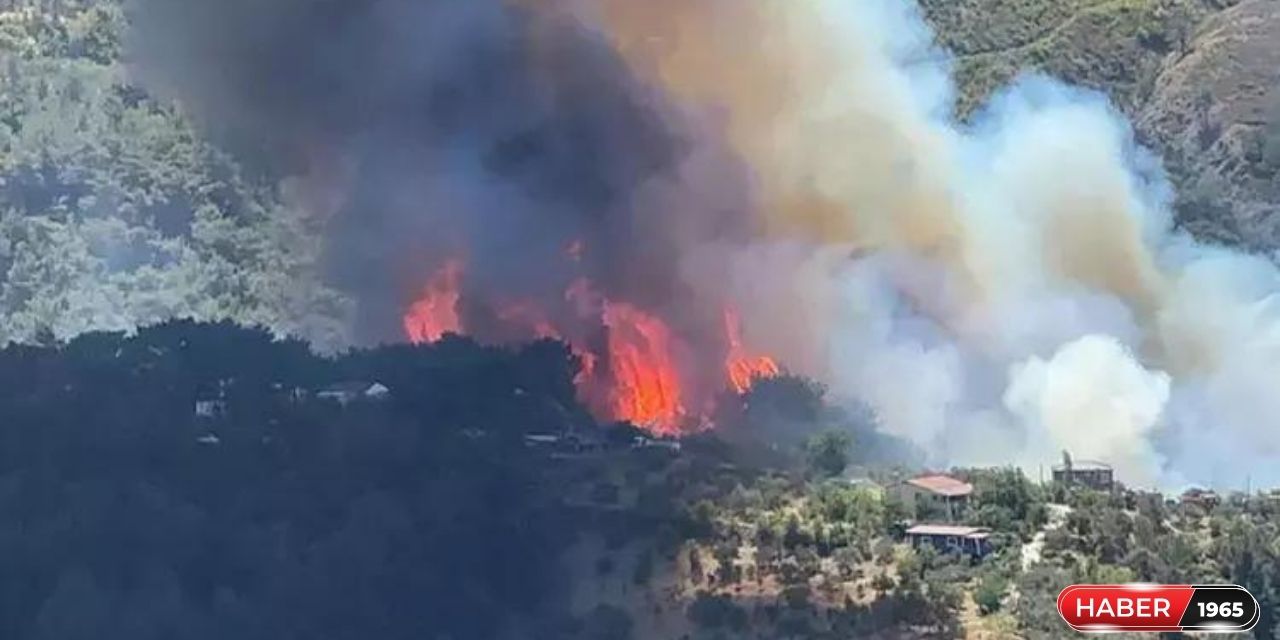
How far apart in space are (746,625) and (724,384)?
12899mm

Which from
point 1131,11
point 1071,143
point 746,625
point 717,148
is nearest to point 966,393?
point 717,148

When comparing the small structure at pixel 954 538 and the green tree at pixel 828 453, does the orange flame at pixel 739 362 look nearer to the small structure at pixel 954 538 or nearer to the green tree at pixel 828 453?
the green tree at pixel 828 453

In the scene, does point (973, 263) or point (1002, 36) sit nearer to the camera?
point (973, 263)

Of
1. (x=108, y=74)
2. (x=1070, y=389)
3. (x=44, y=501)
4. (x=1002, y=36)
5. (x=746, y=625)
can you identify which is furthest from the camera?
(x=1002, y=36)

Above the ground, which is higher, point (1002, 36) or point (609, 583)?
point (1002, 36)

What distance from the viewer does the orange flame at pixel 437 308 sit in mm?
44562

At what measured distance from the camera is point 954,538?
33.7 metres

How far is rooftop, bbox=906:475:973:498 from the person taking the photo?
117 ft

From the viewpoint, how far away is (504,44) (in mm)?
45406

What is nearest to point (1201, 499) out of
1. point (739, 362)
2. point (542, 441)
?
point (739, 362)

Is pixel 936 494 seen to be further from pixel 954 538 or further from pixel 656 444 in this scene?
pixel 656 444

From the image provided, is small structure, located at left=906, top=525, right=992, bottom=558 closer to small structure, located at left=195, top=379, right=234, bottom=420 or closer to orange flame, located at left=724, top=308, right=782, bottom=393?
orange flame, located at left=724, top=308, right=782, bottom=393

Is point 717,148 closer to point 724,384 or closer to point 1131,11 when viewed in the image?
point 724,384

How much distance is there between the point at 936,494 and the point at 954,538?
6.77 feet
